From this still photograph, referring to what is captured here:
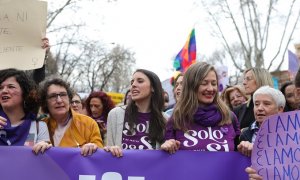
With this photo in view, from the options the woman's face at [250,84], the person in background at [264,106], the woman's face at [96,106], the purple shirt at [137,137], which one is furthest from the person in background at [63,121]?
the woman's face at [250,84]

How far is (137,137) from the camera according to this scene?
3.85 metres

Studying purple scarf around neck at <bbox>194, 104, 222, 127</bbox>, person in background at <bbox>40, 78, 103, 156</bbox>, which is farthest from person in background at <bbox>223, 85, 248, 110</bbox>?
person in background at <bbox>40, 78, 103, 156</bbox>

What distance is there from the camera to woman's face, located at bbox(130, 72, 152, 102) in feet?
13.5

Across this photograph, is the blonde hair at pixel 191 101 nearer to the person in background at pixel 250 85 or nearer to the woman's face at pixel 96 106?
the person in background at pixel 250 85

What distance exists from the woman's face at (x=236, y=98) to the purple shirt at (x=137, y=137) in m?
2.24

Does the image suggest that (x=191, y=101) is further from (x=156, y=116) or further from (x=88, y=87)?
(x=88, y=87)

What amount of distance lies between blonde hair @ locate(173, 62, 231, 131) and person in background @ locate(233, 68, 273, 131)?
4.88ft

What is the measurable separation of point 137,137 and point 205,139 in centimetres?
69

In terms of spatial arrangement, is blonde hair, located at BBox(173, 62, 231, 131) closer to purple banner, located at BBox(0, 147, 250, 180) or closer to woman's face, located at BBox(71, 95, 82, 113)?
purple banner, located at BBox(0, 147, 250, 180)

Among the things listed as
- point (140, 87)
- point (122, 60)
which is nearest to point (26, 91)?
point (140, 87)

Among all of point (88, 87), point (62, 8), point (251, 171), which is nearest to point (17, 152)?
point (251, 171)

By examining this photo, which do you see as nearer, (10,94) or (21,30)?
(10,94)

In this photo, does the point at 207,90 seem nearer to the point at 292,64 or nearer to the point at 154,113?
the point at 154,113

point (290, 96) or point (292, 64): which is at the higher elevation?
point (292, 64)
